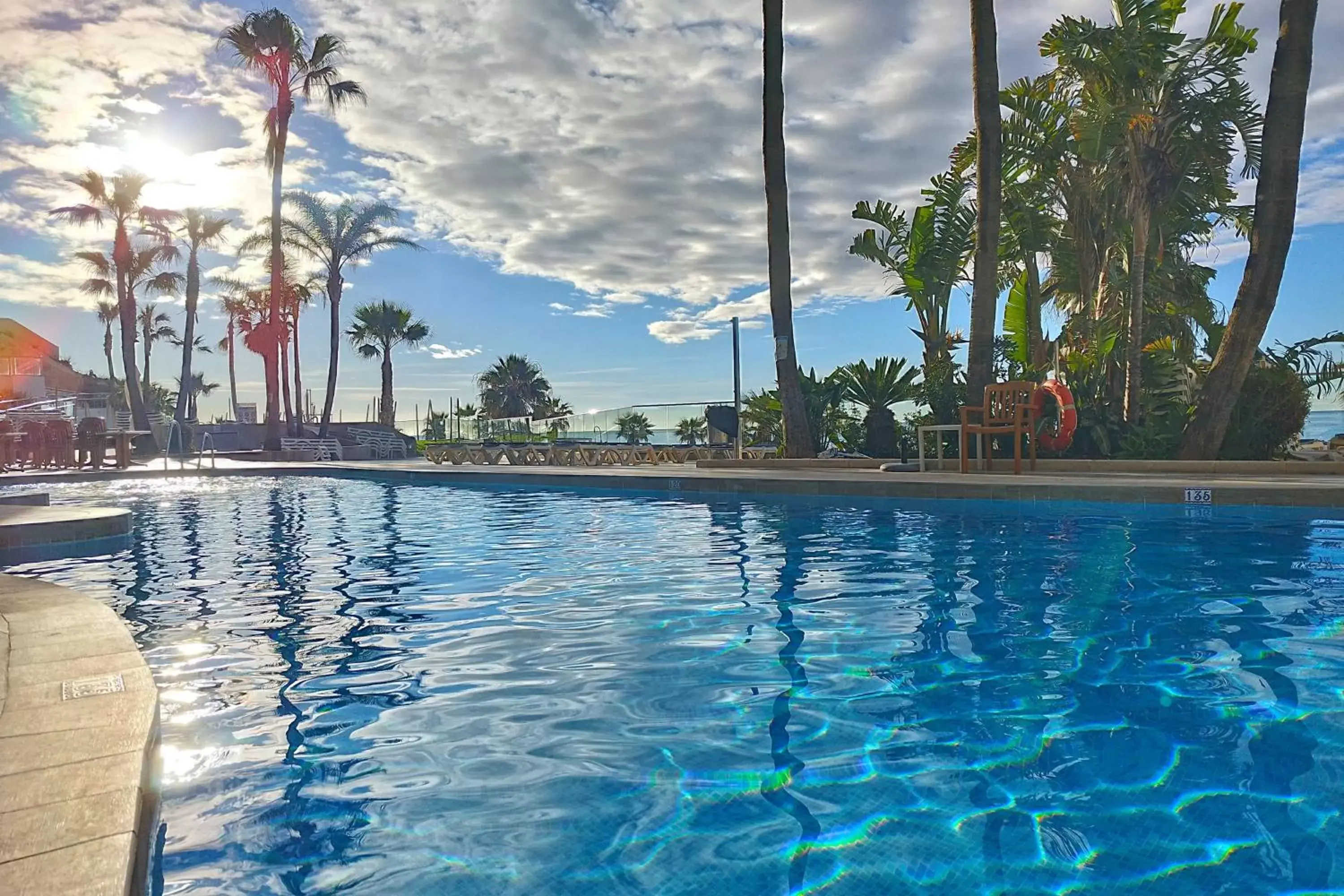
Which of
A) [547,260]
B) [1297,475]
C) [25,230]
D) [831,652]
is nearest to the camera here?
[831,652]

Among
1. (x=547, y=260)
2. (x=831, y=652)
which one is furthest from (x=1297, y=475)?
(x=547, y=260)

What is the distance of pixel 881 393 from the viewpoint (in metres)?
14.2

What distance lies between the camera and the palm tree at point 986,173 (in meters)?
12.5

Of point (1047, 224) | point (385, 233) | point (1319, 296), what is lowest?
point (1319, 296)

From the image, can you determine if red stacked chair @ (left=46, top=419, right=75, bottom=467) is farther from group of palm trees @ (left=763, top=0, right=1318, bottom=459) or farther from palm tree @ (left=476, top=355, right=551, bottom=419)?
palm tree @ (left=476, top=355, right=551, bottom=419)

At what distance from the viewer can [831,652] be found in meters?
3.96

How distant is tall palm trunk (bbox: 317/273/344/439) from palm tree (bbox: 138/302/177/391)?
2108cm

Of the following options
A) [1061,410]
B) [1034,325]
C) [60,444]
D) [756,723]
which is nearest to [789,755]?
[756,723]

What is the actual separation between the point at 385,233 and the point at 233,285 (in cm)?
1192

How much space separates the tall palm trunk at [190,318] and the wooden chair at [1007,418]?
3267 cm

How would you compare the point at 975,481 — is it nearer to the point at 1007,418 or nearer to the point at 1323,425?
the point at 1007,418

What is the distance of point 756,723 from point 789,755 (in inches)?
11.8

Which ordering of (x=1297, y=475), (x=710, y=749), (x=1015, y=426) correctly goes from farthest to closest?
(x=1015, y=426)
(x=1297, y=475)
(x=710, y=749)

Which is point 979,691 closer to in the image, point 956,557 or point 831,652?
point 831,652
